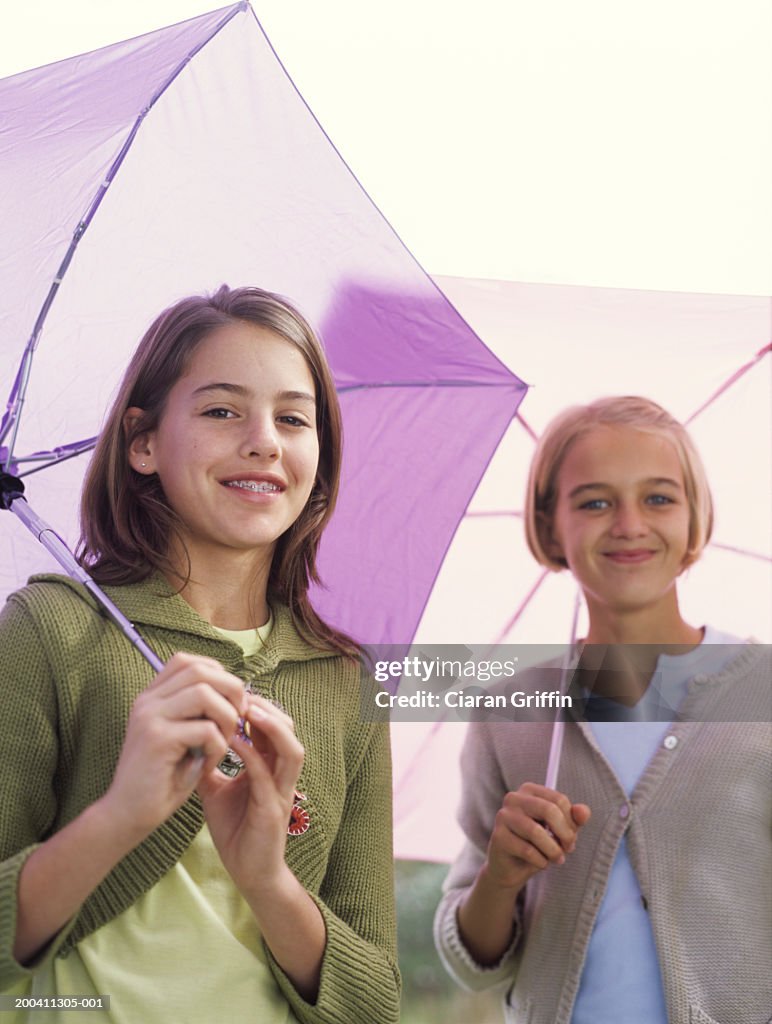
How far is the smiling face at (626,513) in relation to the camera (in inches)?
60.5

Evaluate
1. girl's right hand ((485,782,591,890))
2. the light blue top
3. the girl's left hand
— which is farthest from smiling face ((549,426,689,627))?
the girl's left hand

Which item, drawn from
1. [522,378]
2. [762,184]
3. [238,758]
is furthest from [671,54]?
[238,758]

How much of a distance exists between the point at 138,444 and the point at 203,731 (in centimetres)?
50

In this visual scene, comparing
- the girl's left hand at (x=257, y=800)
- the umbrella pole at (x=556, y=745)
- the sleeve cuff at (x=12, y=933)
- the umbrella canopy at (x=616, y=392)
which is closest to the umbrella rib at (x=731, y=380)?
the umbrella canopy at (x=616, y=392)

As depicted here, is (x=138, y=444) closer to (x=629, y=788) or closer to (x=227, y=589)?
(x=227, y=589)

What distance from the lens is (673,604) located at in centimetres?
156

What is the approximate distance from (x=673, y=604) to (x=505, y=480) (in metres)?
0.26

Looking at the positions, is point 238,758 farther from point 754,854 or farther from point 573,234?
point 573,234

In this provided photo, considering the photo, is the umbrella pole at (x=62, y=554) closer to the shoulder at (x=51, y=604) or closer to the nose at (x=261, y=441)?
the shoulder at (x=51, y=604)

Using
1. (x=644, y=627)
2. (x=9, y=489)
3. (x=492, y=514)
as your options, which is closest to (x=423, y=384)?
(x=492, y=514)

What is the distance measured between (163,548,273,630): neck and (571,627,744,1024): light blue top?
0.51 meters

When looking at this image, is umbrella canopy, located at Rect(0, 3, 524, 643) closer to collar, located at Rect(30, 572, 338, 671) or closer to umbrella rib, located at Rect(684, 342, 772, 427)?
collar, located at Rect(30, 572, 338, 671)

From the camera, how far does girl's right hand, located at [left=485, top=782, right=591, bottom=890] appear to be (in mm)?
1587

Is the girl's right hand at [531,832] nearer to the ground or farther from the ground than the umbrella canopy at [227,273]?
nearer to the ground
